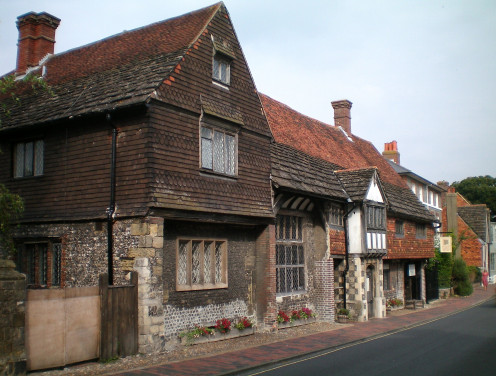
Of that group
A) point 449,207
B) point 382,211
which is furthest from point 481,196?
point 382,211

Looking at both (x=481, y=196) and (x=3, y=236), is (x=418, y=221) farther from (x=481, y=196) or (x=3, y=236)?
(x=481, y=196)

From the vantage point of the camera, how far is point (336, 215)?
21547 mm

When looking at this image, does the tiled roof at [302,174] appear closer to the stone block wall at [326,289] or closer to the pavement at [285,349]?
the stone block wall at [326,289]

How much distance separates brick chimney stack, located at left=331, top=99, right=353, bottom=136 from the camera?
114ft

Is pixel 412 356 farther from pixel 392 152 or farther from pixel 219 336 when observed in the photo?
pixel 392 152

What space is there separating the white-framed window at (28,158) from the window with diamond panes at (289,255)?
800cm

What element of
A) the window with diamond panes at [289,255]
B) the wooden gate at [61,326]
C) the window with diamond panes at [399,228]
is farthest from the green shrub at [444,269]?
the wooden gate at [61,326]

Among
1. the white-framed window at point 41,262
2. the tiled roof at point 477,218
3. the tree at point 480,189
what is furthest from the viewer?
the tree at point 480,189

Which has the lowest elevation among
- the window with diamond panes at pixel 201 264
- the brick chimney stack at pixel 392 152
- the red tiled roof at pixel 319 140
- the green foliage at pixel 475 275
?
the green foliage at pixel 475 275

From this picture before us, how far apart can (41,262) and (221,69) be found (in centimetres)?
769

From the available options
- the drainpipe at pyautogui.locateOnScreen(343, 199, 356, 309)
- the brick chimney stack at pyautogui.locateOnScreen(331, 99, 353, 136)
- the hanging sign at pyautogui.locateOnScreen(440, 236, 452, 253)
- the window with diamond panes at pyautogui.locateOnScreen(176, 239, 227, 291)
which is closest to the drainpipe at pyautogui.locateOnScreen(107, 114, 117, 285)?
the window with diamond panes at pyautogui.locateOnScreen(176, 239, 227, 291)

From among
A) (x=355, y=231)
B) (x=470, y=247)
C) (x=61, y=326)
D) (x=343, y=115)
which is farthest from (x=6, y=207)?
(x=470, y=247)

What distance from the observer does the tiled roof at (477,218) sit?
54.3 m

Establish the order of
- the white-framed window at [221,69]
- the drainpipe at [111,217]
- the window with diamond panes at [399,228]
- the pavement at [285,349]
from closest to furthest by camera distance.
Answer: the pavement at [285,349], the drainpipe at [111,217], the white-framed window at [221,69], the window with diamond panes at [399,228]
